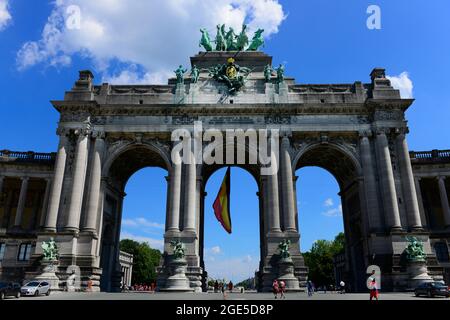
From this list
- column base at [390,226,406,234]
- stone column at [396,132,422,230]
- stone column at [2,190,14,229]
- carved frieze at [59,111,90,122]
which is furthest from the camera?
stone column at [2,190,14,229]

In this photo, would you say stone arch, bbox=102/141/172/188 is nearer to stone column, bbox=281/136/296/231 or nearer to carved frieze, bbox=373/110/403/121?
stone column, bbox=281/136/296/231

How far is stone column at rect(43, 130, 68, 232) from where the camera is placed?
39281mm

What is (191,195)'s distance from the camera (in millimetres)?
40531

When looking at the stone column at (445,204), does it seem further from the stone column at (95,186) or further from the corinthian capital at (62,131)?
the corinthian capital at (62,131)

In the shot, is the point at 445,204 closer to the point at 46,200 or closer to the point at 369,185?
the point at 369,185

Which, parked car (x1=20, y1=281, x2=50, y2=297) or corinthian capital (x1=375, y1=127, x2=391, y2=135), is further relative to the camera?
corinthian capital (x1=375, y1=127, x2=391, y2=135)

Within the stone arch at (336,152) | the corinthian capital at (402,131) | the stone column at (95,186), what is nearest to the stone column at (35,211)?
the stone column at (95,186)

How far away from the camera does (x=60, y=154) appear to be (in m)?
41.9

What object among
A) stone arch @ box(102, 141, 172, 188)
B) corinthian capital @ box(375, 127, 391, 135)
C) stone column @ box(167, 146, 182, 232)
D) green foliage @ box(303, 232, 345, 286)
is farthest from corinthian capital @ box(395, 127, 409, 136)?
green foliage @ box(303, 232, 345, 286)

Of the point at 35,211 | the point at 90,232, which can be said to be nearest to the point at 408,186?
the point at 90,232

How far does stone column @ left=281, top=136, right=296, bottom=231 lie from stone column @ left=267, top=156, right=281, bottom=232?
83 centimetres
